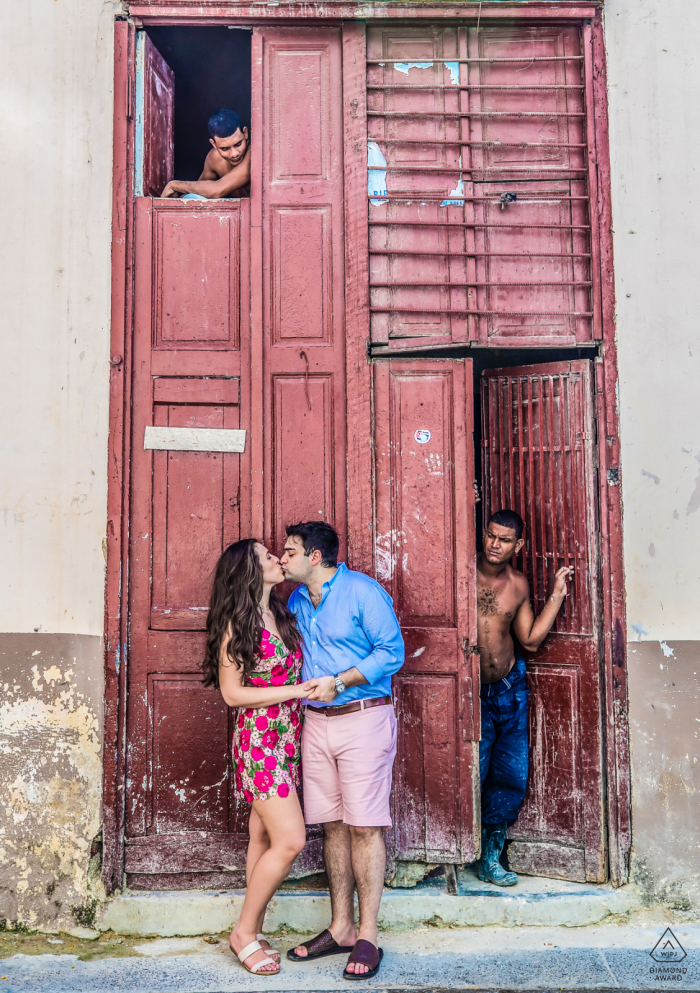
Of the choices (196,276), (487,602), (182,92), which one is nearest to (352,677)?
(487,602)

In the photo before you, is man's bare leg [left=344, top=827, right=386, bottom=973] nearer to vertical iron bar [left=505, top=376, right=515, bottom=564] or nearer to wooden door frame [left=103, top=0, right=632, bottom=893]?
wooden door frame [left=103, top=0, right=632, bottom=893]

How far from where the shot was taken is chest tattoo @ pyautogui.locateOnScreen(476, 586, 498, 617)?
3988 millimetres

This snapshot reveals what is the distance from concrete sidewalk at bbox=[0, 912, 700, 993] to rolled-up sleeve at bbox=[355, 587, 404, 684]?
1.30m

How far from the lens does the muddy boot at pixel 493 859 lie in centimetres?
377

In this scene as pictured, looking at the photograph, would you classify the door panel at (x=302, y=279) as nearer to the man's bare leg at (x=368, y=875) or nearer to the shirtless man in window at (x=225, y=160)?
the shirtless man in window at (x=225, y=160)

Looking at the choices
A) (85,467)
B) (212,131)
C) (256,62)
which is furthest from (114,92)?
(85,467)

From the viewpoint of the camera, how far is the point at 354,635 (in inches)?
130

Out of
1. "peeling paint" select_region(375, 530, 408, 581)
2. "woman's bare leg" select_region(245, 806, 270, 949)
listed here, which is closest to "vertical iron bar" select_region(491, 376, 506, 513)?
"peeling paint" select_region(375, 530, 408, 581)

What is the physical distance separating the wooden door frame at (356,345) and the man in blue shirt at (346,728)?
46cm

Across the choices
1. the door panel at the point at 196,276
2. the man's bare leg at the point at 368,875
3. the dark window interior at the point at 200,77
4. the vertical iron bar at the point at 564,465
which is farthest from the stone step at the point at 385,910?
the dark window interior at the point at 200,77

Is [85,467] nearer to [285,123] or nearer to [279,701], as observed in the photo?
[279,701]

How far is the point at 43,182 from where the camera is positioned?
382 cm

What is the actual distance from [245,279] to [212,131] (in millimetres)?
869

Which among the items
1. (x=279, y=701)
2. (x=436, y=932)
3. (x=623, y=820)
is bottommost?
(x=436, y=932)
